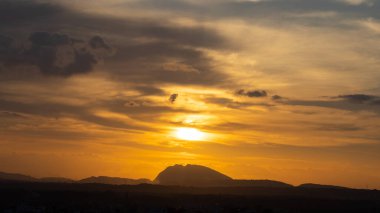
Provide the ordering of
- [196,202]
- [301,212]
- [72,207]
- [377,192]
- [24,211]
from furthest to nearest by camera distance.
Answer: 1. [377,192]
2. [196,202]
3. [301,212]
4. [72,207]
5. [24,211]

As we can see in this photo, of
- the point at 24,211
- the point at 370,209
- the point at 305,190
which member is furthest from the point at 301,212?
the point at 305,190

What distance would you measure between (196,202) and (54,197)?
25.8m

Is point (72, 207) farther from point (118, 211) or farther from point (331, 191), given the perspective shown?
point (331, 191)

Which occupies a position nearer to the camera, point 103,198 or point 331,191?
point 103,198

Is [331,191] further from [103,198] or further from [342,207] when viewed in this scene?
[103,198]

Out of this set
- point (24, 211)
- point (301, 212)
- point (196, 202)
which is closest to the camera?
point (24, 211)

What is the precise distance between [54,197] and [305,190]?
8665 centimetres

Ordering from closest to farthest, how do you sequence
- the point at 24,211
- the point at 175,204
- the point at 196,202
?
the point at 24,211 < the point at 175,204 < the point at 196,202

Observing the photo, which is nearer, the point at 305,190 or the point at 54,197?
the point at 54,197

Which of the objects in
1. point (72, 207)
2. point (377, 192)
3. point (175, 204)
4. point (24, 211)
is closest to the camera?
point (24, 211)

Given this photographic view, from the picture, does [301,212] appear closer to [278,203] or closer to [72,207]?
[278,203]

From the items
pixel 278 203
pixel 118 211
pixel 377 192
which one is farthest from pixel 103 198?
pixel 377 192

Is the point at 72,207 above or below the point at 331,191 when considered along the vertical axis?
below

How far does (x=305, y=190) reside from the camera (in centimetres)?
16488
